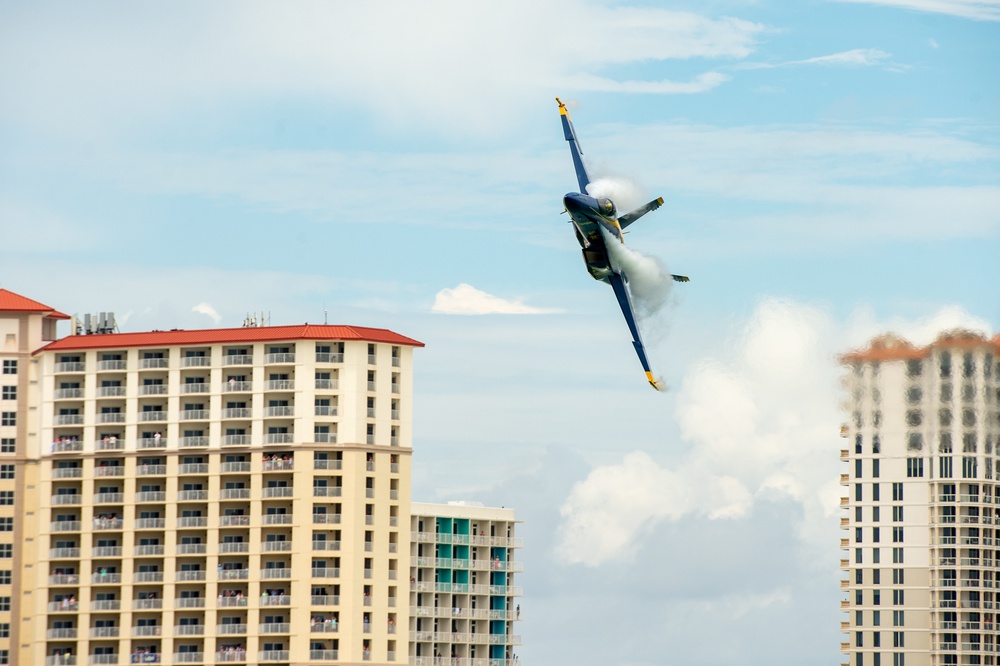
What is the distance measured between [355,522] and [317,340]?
16923mm

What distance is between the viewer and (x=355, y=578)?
177m

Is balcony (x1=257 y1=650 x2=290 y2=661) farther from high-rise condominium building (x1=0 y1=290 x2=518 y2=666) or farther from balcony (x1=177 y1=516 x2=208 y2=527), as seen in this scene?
balcony (x1=177 y1=516 x2=208 y2=527)

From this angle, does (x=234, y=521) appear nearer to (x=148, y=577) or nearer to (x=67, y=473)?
(x=148, y=577)

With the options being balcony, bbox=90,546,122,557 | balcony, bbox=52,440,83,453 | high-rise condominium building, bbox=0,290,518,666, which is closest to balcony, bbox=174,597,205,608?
high-rise condominium building, bbox=0,290,518,666

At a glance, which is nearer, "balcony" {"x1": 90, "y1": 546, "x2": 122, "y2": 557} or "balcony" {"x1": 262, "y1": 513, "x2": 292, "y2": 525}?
"balcony" {"x1": 262, "y1": 513, "x2": 292, "y2": 525}

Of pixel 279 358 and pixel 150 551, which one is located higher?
pixel 279 358

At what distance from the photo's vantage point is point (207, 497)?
18400 centimetres

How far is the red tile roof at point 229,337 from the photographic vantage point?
602 ft

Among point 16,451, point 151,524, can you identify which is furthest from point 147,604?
point 16,451

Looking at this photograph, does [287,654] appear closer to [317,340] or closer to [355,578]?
[355,578]

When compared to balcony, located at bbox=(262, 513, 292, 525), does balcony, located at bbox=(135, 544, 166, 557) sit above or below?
below

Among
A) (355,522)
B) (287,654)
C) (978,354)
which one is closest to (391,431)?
(355,522)

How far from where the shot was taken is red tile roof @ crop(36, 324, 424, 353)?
184 meters

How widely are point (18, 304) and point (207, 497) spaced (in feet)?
92.7
